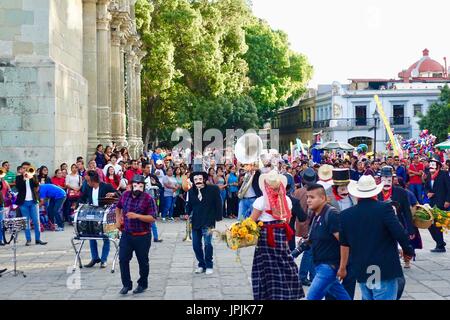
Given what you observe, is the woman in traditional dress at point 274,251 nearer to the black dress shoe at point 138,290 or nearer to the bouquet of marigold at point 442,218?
the black dress shoe at point 138,290

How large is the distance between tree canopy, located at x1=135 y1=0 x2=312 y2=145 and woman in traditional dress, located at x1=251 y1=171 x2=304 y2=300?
32562 mm

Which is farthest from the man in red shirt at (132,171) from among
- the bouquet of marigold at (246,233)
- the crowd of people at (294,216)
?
the bouquet of marigold at (246,233)

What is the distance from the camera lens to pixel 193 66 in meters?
43.9

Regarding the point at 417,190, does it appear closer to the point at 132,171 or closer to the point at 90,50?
the point at 132,171

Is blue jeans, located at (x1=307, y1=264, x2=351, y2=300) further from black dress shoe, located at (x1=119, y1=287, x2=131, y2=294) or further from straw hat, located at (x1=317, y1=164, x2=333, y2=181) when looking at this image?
straw hat, located at (x1=317, y1=164, x2=333, y2=181)

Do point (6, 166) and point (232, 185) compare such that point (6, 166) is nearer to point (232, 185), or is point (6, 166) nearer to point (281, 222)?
point (232, 185)

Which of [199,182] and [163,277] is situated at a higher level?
[199,182]

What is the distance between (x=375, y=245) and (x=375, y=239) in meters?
0.05

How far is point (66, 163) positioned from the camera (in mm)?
18859

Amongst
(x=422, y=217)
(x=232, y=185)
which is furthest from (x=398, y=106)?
(x=422, y=217)

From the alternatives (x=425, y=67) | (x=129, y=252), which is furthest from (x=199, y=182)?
(x=425, y=67)

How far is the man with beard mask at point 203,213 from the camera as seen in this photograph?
11297 millimetres

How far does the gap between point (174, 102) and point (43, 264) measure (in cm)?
3478

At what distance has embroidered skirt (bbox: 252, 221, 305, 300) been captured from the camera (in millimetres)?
7895
